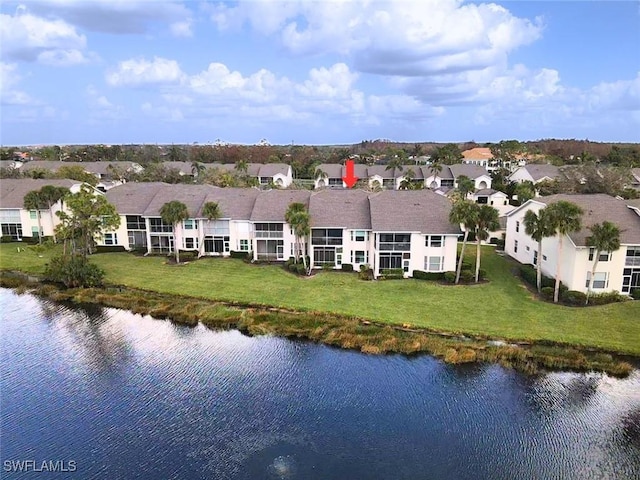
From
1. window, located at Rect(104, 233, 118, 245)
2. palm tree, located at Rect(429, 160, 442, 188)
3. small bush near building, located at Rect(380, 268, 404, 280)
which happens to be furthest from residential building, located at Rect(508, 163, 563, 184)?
window, located at Rect(104, 233, 118, 245)

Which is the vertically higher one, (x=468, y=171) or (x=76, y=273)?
(x=468, y=171)

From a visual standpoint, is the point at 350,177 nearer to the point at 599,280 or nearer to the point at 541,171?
the point at 541,171

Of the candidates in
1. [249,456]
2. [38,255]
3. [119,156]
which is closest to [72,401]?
[249,456]

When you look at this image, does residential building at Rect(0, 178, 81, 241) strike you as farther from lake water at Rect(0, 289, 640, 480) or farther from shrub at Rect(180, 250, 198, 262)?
lake water at Rect(0, 289, 640, 480)

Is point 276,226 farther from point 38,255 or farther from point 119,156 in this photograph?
point 119,156

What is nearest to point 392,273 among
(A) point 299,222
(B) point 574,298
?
(A) point 299,222

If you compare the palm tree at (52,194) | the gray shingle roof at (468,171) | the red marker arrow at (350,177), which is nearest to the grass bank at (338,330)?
the palm tree at (52,194)
